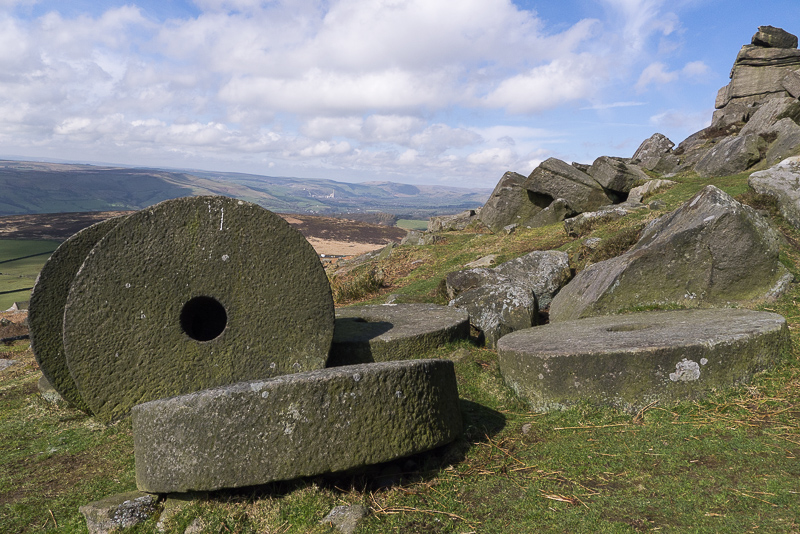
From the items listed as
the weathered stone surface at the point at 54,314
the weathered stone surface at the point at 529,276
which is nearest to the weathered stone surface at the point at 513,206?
the weathered stone surface at the point at 529,276

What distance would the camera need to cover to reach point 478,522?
11.3ft

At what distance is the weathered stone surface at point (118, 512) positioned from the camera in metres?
3.64

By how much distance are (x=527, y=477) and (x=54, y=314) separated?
564 cm

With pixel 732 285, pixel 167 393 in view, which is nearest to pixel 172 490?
pixel 167 393

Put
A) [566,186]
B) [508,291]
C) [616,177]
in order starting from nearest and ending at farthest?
[508,291], [616,177], [566,186]

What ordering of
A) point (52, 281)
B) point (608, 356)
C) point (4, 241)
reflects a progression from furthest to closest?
point (4, 241) → point (52, 281) → point (608, 356)

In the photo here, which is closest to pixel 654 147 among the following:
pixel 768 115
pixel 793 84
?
pixel 793 84

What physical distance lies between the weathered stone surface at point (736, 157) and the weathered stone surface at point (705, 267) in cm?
1400

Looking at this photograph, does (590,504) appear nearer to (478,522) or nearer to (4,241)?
(478,522)

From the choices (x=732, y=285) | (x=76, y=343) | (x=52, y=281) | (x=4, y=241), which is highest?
(x=732, y=285)

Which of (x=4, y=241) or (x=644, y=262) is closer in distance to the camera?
(x=644, y=262)

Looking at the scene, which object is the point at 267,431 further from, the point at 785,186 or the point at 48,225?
the point at 48,225

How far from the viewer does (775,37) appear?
118 ft

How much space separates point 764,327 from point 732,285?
2023 millimetres
